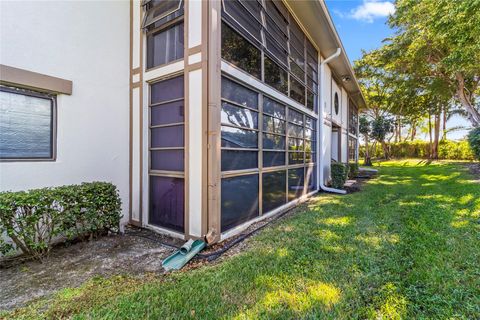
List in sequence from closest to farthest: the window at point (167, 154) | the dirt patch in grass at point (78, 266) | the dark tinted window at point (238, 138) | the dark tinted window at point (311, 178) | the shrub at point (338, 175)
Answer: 1. the dirt patch in grass at point (78, 266)
2. the dark tinted window at point (238, 138)
3. the window at point (167, 154)
4. the dark tinted window at point (311, 178)
5. the shrub at point (338, 175)

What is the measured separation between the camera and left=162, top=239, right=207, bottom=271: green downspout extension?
10.3ft

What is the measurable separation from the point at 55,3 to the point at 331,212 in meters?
6.64

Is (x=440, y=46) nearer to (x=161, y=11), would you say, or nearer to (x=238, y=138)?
(x=238, y=138)

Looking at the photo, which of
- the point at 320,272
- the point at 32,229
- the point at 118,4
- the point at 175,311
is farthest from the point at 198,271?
the point at 118,4

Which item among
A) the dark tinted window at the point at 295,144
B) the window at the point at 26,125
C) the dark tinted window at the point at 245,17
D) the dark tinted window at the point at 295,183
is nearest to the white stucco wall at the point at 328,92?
the dark tinted window at the point at 295,144

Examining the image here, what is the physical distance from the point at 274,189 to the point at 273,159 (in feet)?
2.40

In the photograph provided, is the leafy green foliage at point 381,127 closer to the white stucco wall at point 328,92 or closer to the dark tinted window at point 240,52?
the white stucco wall at point 328,92

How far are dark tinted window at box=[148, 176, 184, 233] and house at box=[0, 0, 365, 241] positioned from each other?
20 mm

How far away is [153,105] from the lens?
457cm

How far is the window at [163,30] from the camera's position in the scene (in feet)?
13.6

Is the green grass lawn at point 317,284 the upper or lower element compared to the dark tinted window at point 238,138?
lower

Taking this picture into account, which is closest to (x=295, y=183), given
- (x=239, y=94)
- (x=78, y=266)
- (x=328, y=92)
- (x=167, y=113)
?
(x=239, y=94)

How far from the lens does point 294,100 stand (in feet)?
22.0

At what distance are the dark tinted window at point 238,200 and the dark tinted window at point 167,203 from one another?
2.50 ft
